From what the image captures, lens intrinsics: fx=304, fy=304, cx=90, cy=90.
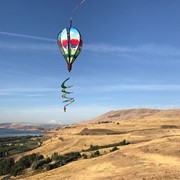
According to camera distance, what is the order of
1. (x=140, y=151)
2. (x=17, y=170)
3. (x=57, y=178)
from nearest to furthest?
(x=57, y=178), (x=140, y=151), (x=17, y=170)

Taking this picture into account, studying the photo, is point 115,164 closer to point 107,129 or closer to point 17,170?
point 17,170

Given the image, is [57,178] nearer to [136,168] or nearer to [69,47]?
[136,168]

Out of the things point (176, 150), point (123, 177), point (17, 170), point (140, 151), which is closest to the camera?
point (123, 177)

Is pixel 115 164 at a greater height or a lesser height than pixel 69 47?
lesser

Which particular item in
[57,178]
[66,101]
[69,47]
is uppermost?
[69,47]

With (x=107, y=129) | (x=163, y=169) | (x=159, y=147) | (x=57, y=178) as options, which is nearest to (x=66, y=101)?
(x=163, y=169)

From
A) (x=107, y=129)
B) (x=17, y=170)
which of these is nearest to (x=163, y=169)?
(x=17, y=170)

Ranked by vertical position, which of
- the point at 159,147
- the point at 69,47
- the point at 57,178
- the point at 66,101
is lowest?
the point at 57,178

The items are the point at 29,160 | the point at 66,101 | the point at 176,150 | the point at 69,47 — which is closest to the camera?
the point at 66,101

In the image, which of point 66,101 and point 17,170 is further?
point 17,170
